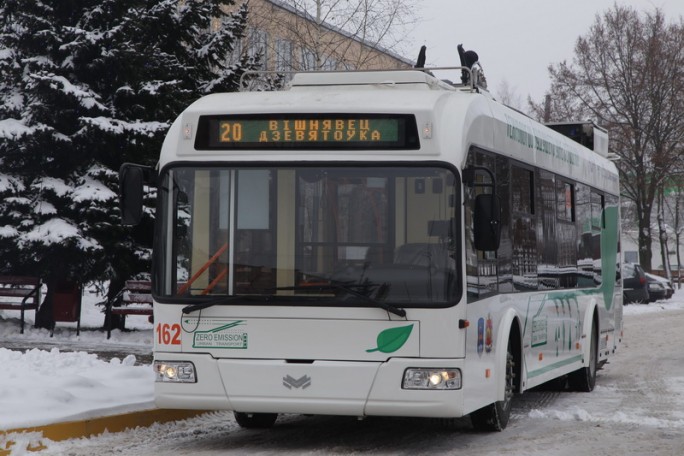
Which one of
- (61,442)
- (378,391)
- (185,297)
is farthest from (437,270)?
(61,442)

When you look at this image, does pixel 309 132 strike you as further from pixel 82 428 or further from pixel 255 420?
pixel 82 428

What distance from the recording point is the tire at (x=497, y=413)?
10.8 meters

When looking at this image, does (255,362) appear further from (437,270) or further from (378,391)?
(437,270)

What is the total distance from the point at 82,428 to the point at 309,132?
3.11 metres

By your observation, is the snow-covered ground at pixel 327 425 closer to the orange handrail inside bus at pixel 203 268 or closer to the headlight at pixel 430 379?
the headlight at pixel 430 379

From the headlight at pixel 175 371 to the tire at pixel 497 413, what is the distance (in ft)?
8.58

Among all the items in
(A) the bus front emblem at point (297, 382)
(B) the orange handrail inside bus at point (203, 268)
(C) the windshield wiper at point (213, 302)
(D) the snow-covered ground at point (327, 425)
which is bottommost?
(D) the snow-covered ground at point (327, 425)

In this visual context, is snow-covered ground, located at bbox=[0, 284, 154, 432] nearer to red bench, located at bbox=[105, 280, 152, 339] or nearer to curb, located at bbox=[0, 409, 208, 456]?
curb, located at bbox=[0, 409, 208, 456]

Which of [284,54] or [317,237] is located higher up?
[284,54]

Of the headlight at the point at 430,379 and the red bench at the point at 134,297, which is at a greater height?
the red bench at the point at 134,297

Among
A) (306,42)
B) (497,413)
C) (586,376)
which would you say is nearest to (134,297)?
(586,376)

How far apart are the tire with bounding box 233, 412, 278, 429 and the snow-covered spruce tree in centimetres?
921

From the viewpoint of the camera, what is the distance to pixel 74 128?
21.1m

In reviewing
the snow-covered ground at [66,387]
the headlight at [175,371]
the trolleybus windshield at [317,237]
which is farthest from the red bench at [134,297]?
the trolleybus windshield at [317,237]
